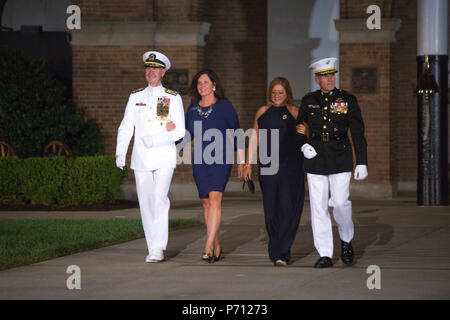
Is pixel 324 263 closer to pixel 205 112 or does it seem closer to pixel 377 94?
pixel 205 112

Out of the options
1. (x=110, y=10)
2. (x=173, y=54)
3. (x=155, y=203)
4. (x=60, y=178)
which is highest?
(x=110, y=10)

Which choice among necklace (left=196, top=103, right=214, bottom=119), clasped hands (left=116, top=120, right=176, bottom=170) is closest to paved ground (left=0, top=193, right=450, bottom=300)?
clasped hands (left=116, top=120, right=176, bottom=170)

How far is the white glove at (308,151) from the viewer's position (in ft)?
29.8

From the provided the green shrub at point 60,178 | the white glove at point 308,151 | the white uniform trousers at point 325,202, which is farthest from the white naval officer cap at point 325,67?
the green shrub at point 60,178

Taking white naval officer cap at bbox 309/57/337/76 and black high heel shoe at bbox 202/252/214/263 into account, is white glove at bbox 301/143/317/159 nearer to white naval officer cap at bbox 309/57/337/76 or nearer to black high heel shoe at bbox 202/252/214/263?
white naval officer cap at bbox 309/57/337/76

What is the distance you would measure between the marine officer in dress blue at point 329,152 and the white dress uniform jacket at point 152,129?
4.38ft

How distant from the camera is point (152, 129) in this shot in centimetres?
959

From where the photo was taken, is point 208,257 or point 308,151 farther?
point 208,257

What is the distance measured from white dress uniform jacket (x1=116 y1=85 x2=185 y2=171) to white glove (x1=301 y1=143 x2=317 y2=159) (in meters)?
1.26

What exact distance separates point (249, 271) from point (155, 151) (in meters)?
1.62

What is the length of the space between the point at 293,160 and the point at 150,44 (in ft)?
32.0

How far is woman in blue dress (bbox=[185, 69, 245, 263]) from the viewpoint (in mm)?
9555

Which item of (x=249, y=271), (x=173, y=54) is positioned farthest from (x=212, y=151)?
(x=173, y=54)

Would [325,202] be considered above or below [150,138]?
below
